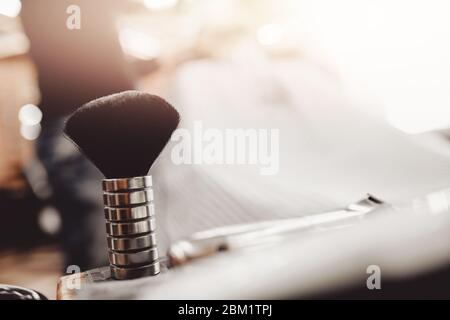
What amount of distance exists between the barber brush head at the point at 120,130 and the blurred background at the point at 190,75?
0.21 metres

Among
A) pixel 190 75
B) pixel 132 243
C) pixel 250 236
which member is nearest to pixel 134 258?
pixel 132 243

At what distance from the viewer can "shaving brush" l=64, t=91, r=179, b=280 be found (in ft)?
1.83

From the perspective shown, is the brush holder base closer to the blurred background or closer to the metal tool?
the metal tool

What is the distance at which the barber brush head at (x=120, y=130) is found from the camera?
0.58m

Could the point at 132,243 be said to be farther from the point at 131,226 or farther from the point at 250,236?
the point at 250,236

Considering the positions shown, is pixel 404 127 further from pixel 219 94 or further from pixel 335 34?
pixel 219 94

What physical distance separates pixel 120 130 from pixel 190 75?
0.28 meters

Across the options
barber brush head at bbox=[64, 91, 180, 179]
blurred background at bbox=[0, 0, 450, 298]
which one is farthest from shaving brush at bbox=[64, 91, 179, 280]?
blurred background at bbox=[0, 0, 450, 298]

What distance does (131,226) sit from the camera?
1.83 feet

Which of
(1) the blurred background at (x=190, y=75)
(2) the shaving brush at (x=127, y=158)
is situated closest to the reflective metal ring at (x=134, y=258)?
(2) the shaving brush at (x=127, y=158)

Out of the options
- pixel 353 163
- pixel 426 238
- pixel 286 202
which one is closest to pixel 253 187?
pixel 286 202

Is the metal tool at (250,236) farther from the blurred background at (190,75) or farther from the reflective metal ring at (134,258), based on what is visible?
the blurred background at (190,75)

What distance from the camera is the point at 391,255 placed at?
44 cm
